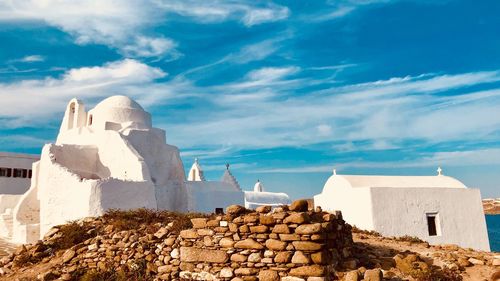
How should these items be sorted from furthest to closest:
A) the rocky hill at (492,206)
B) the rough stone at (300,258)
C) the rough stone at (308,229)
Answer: the rocky hill at (492,206) → the rough stone at (308,229) → the rough stone at (300,258)

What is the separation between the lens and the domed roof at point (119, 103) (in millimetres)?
21575

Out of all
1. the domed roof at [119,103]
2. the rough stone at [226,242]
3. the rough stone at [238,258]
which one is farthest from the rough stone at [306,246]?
the domed roof at [119,103]

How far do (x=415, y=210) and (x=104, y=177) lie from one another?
49.0ft

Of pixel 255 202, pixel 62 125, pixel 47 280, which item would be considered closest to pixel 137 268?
pixel 47 280

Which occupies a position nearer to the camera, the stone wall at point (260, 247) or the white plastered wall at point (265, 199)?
the stone wall at point (260, 247)

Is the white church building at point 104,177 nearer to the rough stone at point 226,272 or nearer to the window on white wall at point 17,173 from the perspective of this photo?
the window on white wall at point 17,173

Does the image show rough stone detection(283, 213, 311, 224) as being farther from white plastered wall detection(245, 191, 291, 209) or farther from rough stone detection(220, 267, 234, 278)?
white plastered wall detection(245, 191, 291, 209)

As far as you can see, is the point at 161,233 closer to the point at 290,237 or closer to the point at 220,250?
the point at 220,250

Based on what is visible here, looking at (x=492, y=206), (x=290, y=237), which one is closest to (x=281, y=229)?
(x=290, y=237)

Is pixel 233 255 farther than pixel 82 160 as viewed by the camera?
No

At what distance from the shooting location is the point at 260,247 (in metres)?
6.87

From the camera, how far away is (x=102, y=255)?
28.8 feet

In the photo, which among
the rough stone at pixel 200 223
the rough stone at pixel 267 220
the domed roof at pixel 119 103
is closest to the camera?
the rough stone at pixel 267 220

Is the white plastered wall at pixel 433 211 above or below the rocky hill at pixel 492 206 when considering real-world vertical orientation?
above
